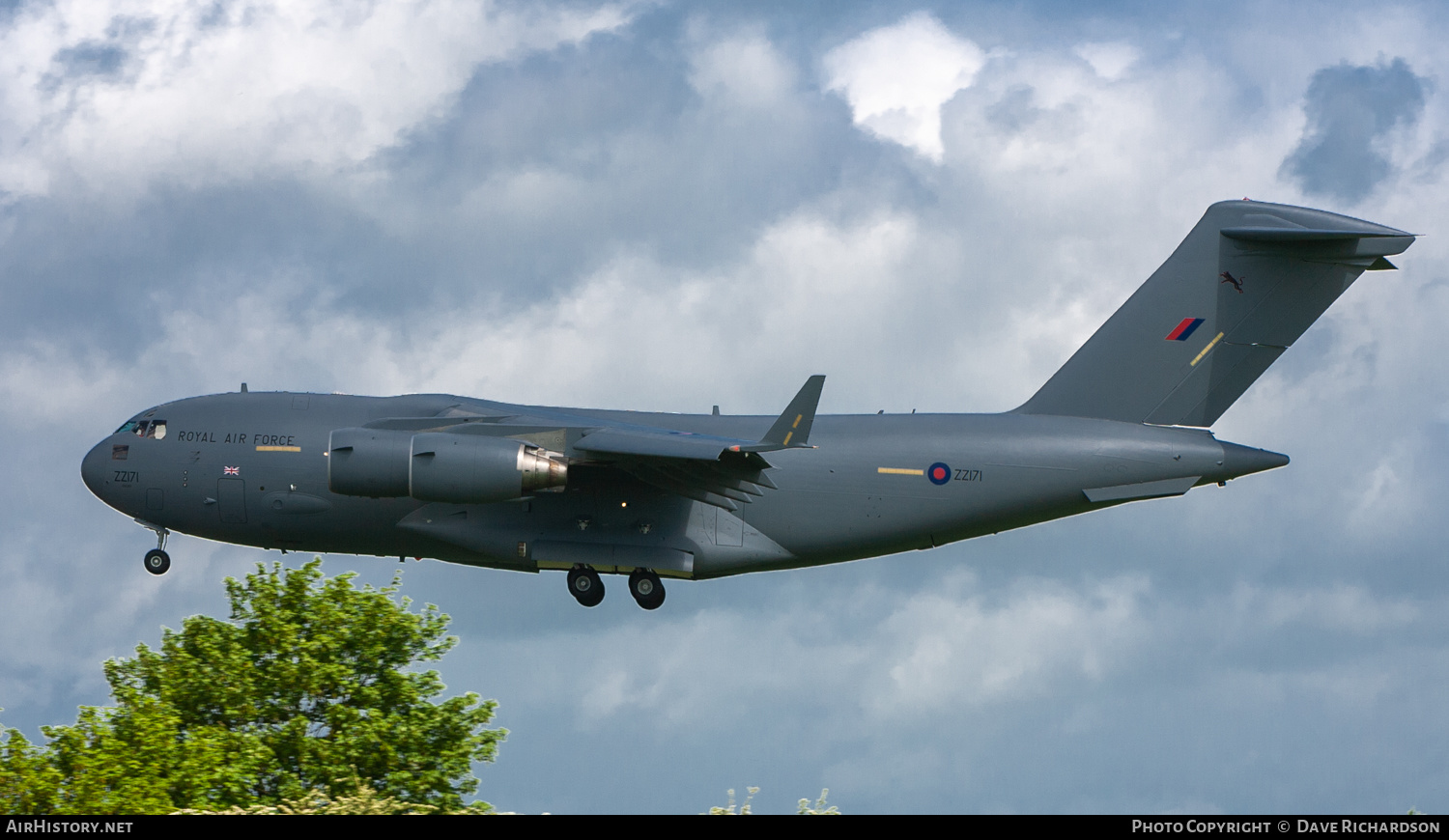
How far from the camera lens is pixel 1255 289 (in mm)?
20688

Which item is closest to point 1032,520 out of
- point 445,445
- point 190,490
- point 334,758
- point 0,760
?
point 445,445

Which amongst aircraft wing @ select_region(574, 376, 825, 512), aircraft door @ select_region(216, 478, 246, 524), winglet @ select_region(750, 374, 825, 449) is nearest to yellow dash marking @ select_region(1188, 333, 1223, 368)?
aircraft wing @ select_region(574, 376, 825, 512)

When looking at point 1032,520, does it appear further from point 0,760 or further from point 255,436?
point 0,760

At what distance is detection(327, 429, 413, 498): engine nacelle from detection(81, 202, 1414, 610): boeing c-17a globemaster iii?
53 cm

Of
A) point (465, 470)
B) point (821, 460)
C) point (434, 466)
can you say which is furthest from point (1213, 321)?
point (434, 466)

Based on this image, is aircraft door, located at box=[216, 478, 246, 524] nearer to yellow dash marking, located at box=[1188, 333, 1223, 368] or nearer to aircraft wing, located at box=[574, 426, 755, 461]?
aircraft wing, located at box=[574, 426, 755, 461]

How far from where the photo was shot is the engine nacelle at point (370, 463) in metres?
18.8

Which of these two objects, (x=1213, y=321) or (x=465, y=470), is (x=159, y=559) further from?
(x=1213, y=321)

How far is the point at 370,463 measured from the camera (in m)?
18.8

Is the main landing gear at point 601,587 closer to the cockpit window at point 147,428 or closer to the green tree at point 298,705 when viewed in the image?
the green tree at point 298,705

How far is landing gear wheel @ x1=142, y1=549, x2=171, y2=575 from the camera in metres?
21.8

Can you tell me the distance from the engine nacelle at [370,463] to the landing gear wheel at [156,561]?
431 centimetres

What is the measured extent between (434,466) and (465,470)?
1.27 ft
